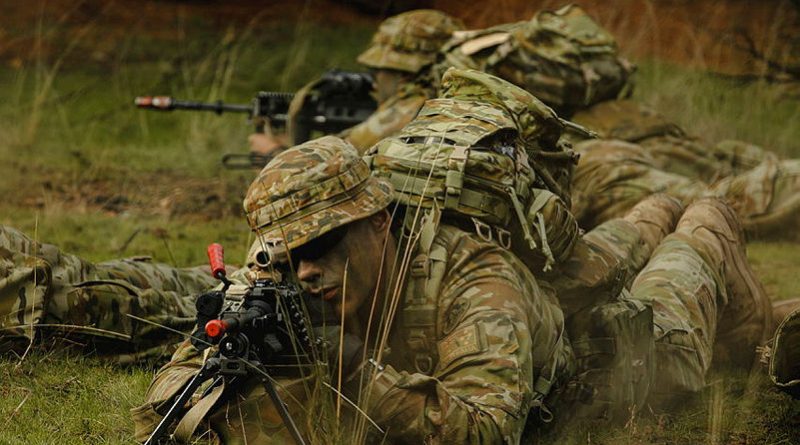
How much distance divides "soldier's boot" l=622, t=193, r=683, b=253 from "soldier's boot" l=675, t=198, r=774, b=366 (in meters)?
0.12

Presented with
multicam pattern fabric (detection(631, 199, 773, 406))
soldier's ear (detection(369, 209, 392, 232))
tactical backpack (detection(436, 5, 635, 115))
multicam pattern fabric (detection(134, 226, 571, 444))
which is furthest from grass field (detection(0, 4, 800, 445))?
tactical backpack (detection(436, 5, 635, 115))

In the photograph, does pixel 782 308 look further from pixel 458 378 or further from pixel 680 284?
pixel 458 378

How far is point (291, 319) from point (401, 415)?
0.42m

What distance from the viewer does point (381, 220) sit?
13.5 ft

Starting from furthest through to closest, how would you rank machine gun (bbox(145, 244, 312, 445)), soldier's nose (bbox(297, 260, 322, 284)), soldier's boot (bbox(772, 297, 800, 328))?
soldier's boot (bbox(772, 297, 800, 328)), soldier's nose (bbox(297, 260, 322, 284)), machine gun (bbox(145, 244, 312, 445))

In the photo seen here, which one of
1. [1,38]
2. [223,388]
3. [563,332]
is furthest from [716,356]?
[1,38]

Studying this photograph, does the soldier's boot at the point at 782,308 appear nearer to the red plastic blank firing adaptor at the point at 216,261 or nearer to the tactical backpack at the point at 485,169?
the tactical backpack at the point at 485,169

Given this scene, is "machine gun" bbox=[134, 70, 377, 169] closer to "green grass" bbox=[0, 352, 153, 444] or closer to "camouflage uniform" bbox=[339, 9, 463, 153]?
"camouflage uniform" bbox=[339, 9, 463, 153]

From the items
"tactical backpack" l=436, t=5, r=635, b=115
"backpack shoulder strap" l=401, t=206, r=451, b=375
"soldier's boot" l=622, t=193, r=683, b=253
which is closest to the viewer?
"backpack shoulder strap" l=401, t=206, r=451, b=375

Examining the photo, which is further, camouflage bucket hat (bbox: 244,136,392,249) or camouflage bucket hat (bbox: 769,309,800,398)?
camouflage bucket hat (bbox: 769,309,800,398)

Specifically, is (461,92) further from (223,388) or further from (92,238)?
(92,238)

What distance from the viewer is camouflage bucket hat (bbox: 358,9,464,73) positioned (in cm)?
948

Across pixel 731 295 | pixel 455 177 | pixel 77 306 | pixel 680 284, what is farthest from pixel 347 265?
pixel 731 295

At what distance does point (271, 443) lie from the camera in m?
3.82
